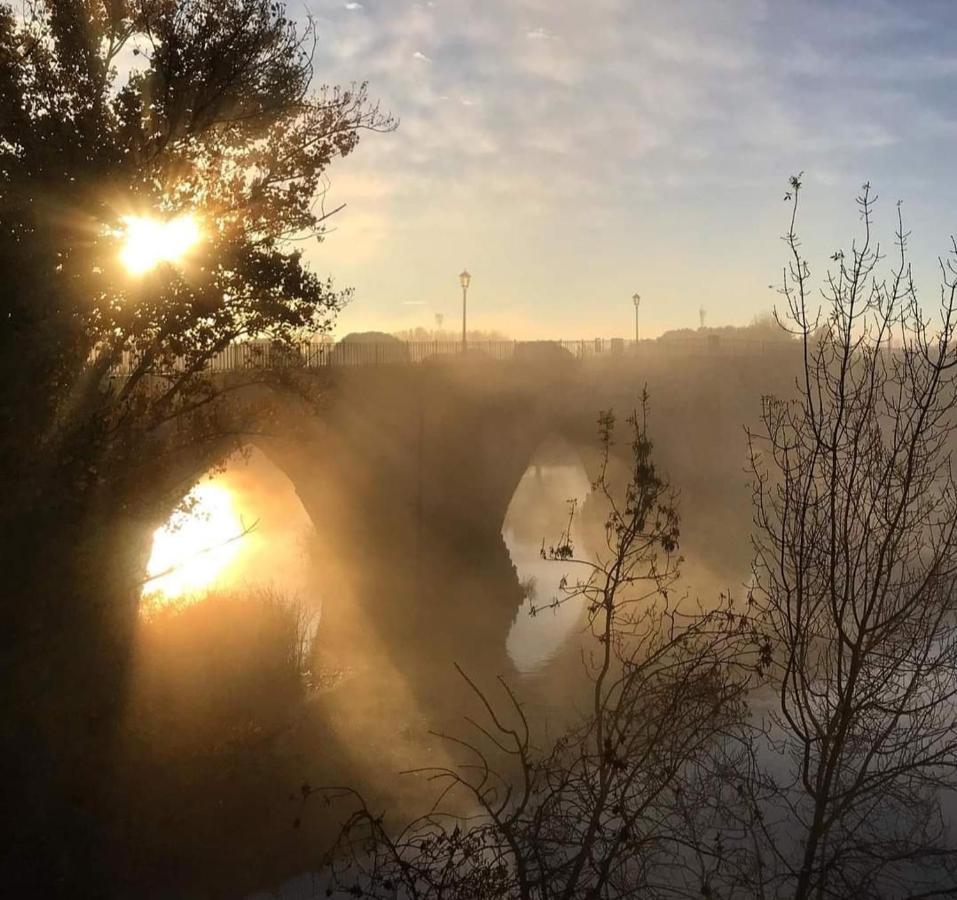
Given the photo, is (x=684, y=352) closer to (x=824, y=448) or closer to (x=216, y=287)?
(x=216, y=287)

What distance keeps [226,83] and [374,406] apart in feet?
46.3

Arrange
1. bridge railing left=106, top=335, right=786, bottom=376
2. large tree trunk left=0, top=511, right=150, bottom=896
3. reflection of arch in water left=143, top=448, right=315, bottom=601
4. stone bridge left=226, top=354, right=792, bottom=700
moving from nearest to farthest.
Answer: large tree trunk left=0, top=511, right=150, bottom=896
bridge railing left=106, top=335, right=786, bottom=376
stone bridge left=226, top=354, right=792, bottom=700
reflection of arch in water left=143, top=448, right=315, bottom=601

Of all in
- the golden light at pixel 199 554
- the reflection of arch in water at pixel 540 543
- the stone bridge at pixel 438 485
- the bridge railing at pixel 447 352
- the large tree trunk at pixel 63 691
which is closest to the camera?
the large tree trunk at pixel 63 691

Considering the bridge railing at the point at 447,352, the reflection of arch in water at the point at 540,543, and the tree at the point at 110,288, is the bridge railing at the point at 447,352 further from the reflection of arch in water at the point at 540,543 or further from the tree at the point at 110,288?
the reflection of arch in water at the point at 540,543

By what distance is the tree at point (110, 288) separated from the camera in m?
8.01

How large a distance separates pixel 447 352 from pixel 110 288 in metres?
17.9

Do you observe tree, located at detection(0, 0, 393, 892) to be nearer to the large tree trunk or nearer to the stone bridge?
the large tree trunk

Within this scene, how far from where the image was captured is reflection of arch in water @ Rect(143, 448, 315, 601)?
23.7 meters

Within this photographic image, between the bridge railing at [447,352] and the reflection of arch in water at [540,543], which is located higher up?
the bridge railing at [447,352]

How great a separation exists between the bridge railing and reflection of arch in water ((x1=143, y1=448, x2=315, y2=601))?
1688mm

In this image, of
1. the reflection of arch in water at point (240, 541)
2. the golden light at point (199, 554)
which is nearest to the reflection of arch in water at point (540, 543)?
the reflection of arch in water at point (240, 541)

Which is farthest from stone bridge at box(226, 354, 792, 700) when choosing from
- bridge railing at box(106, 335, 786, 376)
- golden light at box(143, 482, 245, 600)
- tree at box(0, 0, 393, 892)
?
tree at box(0, 0, 393, 892)

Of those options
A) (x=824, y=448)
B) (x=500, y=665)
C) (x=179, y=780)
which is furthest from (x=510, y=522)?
(x=824, y=448)

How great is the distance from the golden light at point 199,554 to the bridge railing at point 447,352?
2347 millimetres
